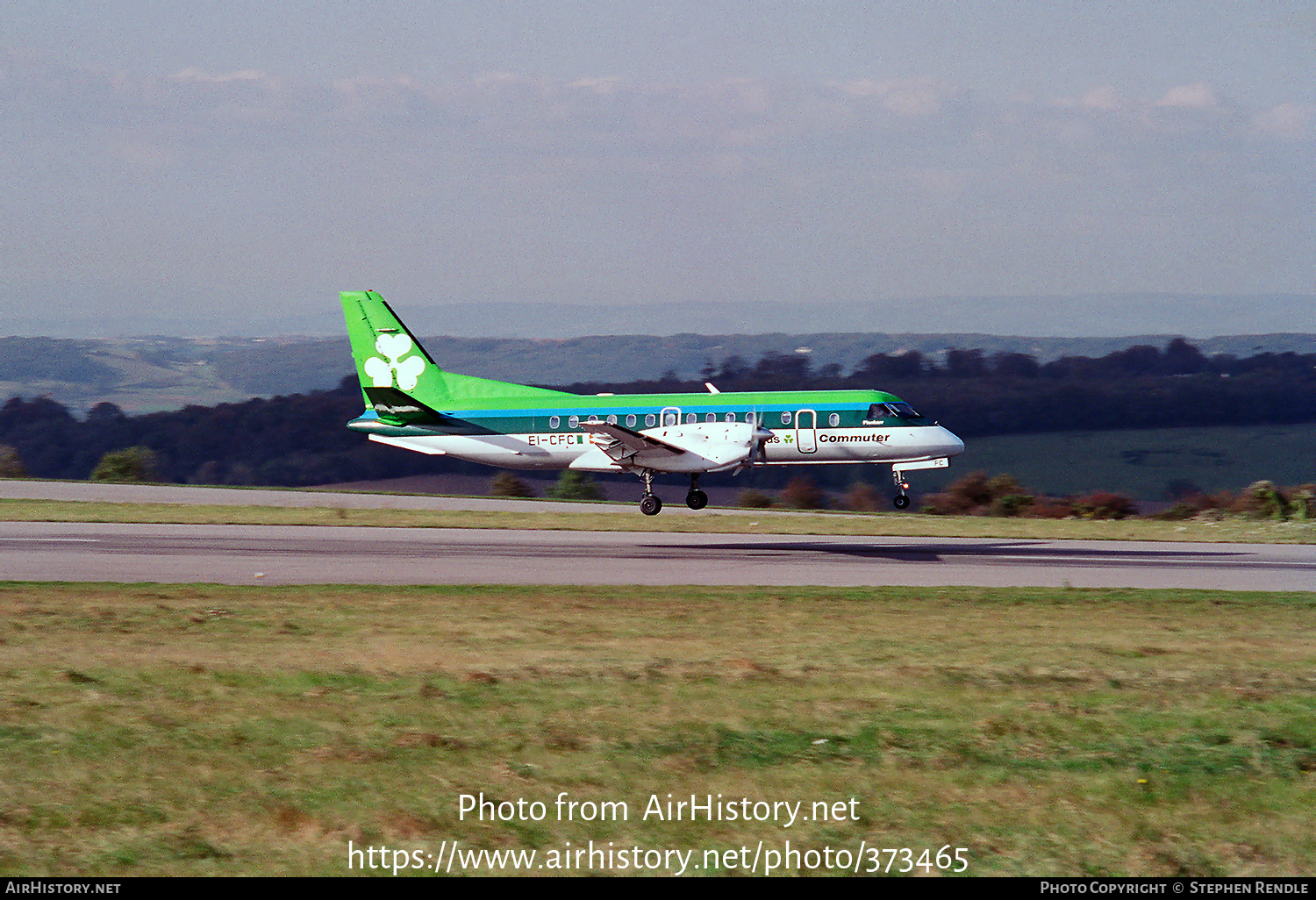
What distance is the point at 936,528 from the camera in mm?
41594

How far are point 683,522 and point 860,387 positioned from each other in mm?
58057

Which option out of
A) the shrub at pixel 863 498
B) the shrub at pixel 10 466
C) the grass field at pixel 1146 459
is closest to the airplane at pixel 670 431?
the shrub at pixel 863 498

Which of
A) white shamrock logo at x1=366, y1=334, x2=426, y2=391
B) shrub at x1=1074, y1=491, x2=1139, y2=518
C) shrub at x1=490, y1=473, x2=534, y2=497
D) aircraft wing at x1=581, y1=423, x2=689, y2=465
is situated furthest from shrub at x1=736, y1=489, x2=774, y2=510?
aircraft wing at x1=581, y1=423, x2=689, y2=465

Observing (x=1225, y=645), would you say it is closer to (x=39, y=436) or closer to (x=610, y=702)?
(x=610, y=702)

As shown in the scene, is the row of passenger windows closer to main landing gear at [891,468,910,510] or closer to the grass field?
main landing gear at [891,468,910,510]

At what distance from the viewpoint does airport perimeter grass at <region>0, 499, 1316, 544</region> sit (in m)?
39.3

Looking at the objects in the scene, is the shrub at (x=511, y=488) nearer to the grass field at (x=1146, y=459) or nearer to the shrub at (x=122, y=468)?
the shrub at (x=122, y=468)

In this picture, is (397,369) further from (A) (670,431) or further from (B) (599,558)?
(B) (599,558)

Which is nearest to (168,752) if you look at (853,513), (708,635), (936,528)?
(708,635)

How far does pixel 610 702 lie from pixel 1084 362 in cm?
11420

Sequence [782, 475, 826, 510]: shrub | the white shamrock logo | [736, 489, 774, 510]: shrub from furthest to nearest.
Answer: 1. [782, 475, 826, 510]: shrub
2. [736, 489, 774, 510]: shrub
3. the white shamrock logo

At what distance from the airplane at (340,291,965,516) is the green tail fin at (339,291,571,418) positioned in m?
0.24

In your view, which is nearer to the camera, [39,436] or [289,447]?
[289,447]

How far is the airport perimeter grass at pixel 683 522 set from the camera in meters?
39.3
